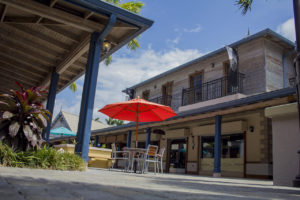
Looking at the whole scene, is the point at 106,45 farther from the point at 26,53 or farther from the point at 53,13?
the point at 26,53

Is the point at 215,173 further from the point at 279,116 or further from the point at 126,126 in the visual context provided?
the point at 126,126

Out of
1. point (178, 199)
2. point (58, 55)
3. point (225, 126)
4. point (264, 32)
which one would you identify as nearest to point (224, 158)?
point (225, 126)

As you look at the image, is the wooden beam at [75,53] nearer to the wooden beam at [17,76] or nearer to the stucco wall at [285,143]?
the wooden beam at [17,76]

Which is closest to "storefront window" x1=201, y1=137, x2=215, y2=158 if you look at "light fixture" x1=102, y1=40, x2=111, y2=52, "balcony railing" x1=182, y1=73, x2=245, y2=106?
"balcony railing" x1=182, y1=73, x2=245, y2=106

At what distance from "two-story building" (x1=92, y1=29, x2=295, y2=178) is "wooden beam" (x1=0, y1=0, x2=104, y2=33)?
4803 millimetres

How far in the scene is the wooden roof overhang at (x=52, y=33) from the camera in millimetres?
5098

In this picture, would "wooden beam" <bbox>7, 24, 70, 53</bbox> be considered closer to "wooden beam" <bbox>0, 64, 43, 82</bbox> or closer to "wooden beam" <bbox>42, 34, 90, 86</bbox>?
"wooden beam" <bbox>42, 34, 90, 86</bbox>

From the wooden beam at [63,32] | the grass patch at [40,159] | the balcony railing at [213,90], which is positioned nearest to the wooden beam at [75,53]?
the wooden beam at [63,32]

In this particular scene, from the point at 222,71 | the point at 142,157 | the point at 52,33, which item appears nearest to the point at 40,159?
the point at 52,33

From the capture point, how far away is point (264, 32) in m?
10.2

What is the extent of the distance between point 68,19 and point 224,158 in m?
7.98

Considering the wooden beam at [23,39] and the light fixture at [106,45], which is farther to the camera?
the wooden beam at [23,39]

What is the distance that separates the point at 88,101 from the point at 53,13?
1820 mm

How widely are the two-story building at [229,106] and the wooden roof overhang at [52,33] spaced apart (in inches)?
166
